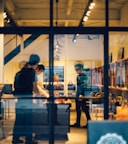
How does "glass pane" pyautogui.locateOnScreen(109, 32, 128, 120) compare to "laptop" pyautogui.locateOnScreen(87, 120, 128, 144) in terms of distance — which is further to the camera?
"glass pane" pyautogui.locateOnScreen(109, 32, 128, 120)

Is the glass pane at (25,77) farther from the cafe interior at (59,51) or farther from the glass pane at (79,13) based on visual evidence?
the glass pane at (79,13)

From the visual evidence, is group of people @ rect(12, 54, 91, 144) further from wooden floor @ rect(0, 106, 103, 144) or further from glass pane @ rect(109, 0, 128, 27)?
glass pane @ rect(109, 0, 128, 27)

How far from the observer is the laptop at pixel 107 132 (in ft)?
12.7

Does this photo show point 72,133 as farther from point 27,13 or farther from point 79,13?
point 27,13

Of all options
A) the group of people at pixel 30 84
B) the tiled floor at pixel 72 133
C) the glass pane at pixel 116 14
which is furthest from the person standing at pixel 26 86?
the glass pane at pixel 116 14

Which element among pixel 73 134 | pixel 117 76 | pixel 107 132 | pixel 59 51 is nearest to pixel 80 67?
pixel 59 51

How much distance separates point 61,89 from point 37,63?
643mm

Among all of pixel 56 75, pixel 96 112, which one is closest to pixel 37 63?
pixel 56 75

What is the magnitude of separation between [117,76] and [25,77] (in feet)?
5.90

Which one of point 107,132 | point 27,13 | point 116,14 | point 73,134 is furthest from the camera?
point 73,134

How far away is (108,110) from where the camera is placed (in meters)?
6.83

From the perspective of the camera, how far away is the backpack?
6910 mm

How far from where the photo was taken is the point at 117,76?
737cm

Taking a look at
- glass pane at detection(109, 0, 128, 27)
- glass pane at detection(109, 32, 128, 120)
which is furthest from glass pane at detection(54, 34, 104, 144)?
glass pane at detection(109, 0, 128, 27)
